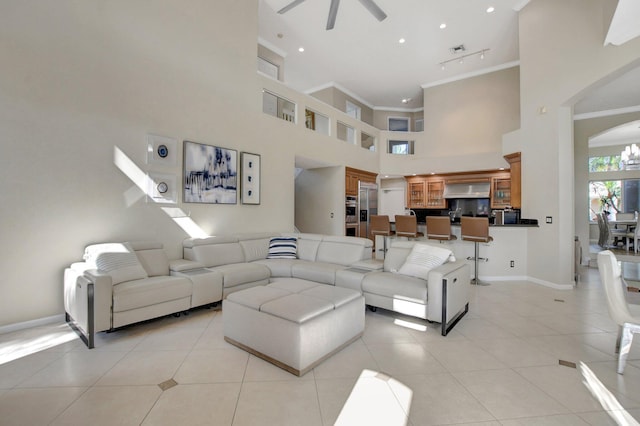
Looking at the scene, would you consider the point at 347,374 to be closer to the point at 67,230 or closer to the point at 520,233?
the point at 67,230

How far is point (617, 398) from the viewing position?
1.89 m

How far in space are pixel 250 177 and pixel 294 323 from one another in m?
3.72

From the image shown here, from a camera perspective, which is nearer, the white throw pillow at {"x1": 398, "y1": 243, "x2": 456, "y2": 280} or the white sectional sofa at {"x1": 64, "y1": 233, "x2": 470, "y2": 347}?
the white sectional sofa at {"x1": 64, "y1": 233, "x2": 470, "y2": 347}

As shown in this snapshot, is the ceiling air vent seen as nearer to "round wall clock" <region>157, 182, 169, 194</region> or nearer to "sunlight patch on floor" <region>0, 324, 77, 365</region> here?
"round wall clock" <region>157, 182, 169, 194</region>

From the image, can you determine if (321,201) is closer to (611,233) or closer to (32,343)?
(32,343)

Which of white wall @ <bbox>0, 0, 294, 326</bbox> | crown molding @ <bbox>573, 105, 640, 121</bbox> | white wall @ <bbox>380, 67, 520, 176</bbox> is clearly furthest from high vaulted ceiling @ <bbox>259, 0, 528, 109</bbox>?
crown molding @ <bbox>573, 105, 640, 121</bbox>

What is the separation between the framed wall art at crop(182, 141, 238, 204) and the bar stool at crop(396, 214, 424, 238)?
3.16m

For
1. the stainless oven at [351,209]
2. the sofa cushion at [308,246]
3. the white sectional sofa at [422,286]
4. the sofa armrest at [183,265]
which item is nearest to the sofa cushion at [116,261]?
the sofa armrest at [183,265]

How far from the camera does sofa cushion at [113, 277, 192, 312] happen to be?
279 centimetres

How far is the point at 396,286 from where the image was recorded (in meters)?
3.21

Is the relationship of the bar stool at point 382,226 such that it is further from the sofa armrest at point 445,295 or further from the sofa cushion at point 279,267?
the sofa armrest at point 445,295

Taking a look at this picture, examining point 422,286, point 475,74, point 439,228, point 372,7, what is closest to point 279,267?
point 422,286

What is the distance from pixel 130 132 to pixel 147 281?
2062 mm

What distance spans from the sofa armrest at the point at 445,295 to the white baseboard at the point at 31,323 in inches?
163
